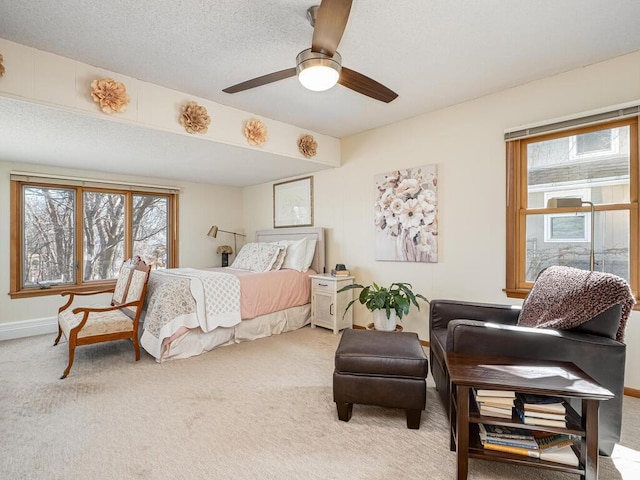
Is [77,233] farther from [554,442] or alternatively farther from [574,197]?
[574,197]

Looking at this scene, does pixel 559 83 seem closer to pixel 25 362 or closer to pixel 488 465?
pixel 488 465

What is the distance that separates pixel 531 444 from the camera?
1442mm

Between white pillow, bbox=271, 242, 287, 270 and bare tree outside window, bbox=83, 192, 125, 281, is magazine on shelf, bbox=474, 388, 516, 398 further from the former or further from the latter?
bare tree outside window, bbox=83, 192, 125, 281

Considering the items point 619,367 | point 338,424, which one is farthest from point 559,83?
point 338,424

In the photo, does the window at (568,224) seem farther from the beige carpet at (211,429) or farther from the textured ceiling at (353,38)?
the beige carpet at (211,429)

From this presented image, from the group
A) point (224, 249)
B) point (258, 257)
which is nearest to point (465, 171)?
point (258, 257)

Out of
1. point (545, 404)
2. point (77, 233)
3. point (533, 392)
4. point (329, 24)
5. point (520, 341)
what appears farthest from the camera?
point (77, 233)

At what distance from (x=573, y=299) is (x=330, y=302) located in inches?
99.0

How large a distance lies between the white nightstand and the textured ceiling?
6.96 ft

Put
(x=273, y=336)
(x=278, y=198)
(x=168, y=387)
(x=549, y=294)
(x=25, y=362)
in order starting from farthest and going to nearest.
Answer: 1. (x=278, y=198)
2. (x=273, y=336)
3. (x=25, y=362)
4. (x=168, y=387)
5. (x=549, y=294)

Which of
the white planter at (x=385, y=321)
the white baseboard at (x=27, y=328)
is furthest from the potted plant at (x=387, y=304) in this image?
the white baseboard at (x=27, y=328)

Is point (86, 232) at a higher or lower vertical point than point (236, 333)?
higher

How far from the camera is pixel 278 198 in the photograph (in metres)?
5.18

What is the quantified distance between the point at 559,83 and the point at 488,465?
110 inches
